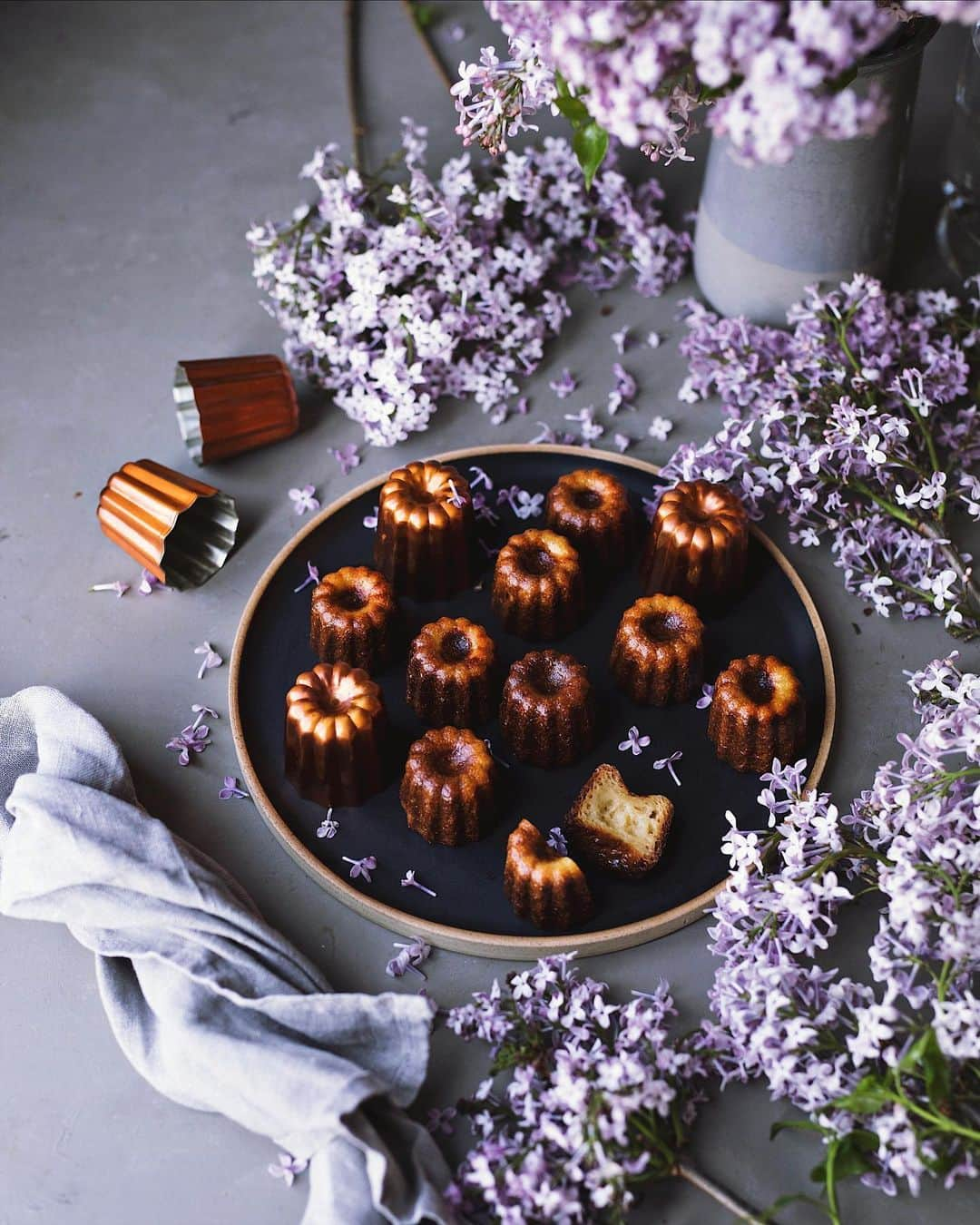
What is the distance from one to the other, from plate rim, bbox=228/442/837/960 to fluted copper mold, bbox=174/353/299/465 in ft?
0.66

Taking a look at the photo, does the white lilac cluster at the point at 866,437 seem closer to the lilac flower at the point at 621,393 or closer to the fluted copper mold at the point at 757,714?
the lilac flower at the point at 621,393

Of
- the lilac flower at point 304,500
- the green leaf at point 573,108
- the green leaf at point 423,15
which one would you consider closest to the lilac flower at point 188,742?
the lilac flower at point 304,500

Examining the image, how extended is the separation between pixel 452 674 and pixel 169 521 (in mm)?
444

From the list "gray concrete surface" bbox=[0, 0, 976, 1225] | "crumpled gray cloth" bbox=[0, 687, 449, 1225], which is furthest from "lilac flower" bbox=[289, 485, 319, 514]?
"crumpled gray cloth" bbox=[0, 687, 449, 1225]

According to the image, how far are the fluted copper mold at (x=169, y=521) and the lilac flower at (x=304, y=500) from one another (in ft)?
0.27

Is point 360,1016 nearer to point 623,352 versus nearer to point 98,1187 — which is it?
point 98,1187

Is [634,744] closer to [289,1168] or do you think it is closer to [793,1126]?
[793,1126]

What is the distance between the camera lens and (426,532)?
170cm

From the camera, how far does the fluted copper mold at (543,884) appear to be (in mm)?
1449

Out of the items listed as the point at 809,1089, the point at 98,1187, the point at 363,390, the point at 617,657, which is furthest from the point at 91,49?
the point at 809,1089

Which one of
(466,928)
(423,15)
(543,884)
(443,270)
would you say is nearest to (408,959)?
(466,928)

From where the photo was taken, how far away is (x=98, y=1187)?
1371 millimetres

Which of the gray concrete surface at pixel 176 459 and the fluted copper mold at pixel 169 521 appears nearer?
the gray concrete surface at pixel 176 459

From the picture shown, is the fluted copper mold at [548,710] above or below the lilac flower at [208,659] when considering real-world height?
above
